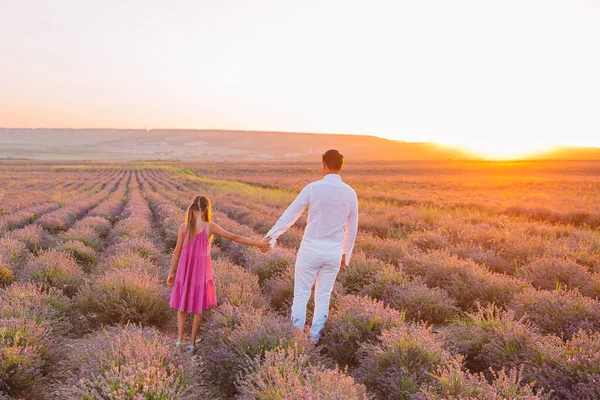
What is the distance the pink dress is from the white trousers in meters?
1.06

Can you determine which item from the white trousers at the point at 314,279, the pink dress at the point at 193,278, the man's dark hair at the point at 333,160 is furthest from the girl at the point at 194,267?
the man's dark hair at the point at 333,160

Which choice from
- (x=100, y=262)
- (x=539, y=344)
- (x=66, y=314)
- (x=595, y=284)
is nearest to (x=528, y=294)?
(x=595, y=284)

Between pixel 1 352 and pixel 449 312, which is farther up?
pixel 1 352

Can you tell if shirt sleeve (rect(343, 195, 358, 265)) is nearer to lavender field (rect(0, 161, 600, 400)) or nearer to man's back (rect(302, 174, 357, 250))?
man's back (rect(302, 174, 357, 250))

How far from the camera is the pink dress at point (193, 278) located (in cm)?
426

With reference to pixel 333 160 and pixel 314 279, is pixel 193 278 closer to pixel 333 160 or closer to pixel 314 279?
pixel 314 279

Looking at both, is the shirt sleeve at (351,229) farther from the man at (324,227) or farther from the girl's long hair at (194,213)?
the girl's long hair at (194,213)

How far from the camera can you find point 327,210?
3.70 metres

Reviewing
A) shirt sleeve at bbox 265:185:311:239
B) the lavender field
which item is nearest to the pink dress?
the lavender field

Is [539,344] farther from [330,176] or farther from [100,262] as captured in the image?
[100,262]

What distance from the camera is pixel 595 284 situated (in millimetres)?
5379

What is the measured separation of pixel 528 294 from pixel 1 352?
18.2 feet

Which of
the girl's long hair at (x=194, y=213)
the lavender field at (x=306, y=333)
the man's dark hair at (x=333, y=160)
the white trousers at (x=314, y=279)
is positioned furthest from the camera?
the girl's long hair at (x=194, y=213)

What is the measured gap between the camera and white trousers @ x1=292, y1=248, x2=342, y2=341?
12.3 ft
